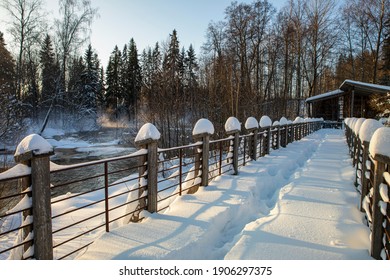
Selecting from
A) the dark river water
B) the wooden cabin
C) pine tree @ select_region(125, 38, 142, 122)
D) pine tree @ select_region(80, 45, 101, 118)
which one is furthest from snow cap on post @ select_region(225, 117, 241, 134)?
pine tree @ select_region(125, 38, 142, 122)

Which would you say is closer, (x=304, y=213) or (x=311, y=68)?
(x=304, y=213)

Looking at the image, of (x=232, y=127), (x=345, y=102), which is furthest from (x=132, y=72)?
(x=232, y=127)

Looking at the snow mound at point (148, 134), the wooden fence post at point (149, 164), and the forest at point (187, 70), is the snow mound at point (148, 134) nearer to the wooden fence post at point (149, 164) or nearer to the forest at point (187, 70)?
the wooden fence post at point (149, 164)

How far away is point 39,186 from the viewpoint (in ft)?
8.34

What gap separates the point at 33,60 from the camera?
80.4 feet

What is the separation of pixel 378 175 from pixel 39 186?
10.7 ft

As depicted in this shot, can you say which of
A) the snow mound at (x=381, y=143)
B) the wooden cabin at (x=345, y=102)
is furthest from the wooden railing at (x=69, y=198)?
the wooden cabin at (x=345, y=102)

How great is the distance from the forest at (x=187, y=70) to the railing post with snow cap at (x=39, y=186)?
7574mm

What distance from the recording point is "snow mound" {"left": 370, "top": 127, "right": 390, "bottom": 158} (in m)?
2.40

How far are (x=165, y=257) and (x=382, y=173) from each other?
7.58 feet

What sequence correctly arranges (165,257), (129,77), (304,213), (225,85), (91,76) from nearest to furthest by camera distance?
(165,257)
(304,213)
(225,85)
(91,76)
(129,77)

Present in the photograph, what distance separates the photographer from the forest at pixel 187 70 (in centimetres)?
1605

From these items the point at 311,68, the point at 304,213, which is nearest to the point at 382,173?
the point at 304,213

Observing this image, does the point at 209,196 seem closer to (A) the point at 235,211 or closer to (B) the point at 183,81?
(A) the point at 235,211
